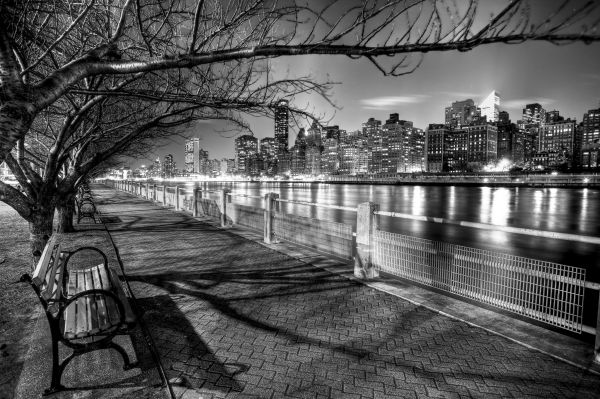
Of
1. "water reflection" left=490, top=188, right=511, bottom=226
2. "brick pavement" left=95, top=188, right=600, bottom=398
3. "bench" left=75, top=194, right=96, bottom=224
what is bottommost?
"water reflection" left=490, top=188, right=511, bottom=226

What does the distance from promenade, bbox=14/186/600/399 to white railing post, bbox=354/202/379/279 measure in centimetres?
35

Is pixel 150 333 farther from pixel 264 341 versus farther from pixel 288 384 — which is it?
pixel 288 384

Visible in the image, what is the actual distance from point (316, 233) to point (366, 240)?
3.19 m

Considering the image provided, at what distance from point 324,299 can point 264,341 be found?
5.60ft

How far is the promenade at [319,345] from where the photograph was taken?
3352 millimetres

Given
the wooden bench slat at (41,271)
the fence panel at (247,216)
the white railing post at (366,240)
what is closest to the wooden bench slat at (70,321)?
the wooden bench slat at (41,271)

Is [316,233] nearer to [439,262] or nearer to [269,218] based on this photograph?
[269,218]

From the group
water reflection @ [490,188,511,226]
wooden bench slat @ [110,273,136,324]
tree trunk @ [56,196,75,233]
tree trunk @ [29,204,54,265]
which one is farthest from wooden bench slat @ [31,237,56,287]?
water reflection @ [490,188,511,226]

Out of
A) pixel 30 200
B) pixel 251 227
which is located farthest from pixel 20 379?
pixel 251 227

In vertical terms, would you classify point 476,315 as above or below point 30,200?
below

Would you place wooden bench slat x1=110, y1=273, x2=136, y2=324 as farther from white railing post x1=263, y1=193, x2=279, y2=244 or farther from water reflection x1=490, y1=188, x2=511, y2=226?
water reflection x1=490, y1=188, x2=511, y2=226

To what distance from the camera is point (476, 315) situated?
4992mm

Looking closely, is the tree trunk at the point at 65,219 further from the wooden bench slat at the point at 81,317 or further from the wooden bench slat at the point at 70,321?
the wooden bench slat at the point at 81,317

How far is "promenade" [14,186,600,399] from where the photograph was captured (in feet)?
11.0
